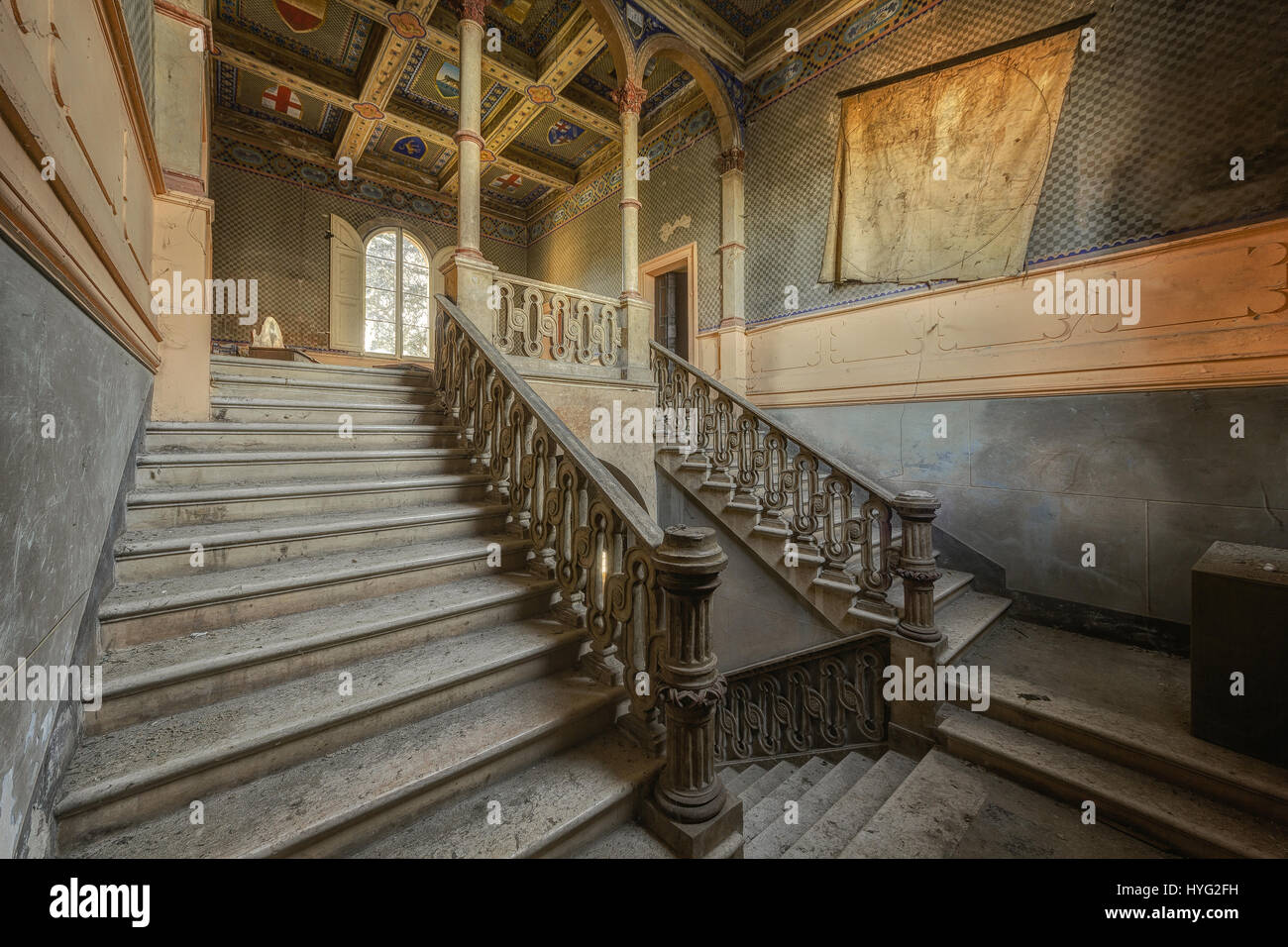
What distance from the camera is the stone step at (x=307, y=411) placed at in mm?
3256

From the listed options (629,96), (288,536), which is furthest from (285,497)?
(629,96)

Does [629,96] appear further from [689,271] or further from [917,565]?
[917,565]

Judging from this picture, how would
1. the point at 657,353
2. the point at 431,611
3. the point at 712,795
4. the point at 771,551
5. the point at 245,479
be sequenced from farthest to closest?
1. the point at 657,353
2. the point at 771,551
3. the point at 245,479
4. the point at 431,611
5. the point at 712,795

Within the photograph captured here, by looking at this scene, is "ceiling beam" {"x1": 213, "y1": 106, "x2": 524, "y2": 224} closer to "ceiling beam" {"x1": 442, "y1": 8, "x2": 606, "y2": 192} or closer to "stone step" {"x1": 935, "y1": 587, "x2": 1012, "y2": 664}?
"ceiling beam" {"x1": 442, "y1": 8, "x2": 606, "y2": 192}

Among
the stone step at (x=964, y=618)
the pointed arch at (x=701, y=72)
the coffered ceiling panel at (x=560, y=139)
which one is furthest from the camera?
the coffered ceiling panel at (x=560, y=139)

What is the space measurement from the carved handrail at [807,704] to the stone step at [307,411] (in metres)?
3.35

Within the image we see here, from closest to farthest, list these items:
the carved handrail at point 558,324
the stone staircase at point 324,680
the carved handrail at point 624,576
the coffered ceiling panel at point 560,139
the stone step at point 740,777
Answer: the stone staircase at point 324,680, the carved handrail at point 624,576, the stone step at point 740,777, the carved handrail at point 558,324, the coffered ceiling panel at point 560,139

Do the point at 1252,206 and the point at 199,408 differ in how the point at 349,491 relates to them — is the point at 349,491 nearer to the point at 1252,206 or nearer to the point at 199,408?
the point at 199,408

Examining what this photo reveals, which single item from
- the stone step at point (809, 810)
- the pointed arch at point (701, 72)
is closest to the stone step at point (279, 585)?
the stone step at point (809, 810)

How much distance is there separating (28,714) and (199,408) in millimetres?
2749

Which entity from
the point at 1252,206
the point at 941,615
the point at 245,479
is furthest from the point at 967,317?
the point at 245,479

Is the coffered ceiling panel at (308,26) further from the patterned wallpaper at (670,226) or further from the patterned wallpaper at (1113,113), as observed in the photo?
the patterned wallpaper at (1113,113)

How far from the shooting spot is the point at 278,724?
5.20ft

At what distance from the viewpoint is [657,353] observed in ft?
20.0
